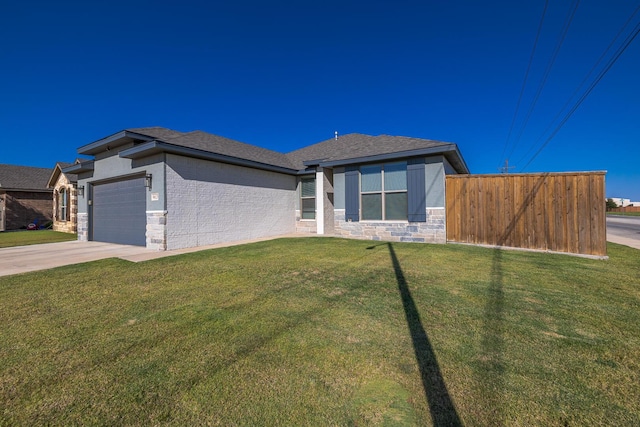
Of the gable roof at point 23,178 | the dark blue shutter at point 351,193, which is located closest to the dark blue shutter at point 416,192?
the dark blue shutter at point 351,193

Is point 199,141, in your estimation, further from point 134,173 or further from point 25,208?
point 25,208

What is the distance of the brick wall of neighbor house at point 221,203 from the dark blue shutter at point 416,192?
Answer: 5796 millimetres

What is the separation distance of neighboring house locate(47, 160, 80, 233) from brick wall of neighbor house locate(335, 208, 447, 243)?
16192 mm

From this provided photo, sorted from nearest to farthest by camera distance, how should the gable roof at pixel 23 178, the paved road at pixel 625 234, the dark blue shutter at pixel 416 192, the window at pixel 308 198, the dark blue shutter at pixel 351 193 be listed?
the dark blue shutter at pixel 416 192 < the dark blue shutter at pixel 351 193 < the paved road at pixel 625 234 < the window at pixel 308 198 < the gable roof at pixel 23 178

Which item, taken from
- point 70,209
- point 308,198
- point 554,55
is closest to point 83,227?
point 70,209

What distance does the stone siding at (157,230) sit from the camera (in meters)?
7.99

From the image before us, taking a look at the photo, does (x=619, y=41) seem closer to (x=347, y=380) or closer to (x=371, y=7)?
(x=371, y=7)

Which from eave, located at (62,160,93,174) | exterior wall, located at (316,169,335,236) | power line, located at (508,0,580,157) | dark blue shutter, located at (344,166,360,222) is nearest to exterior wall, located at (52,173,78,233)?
eave, located at (62,160,93,174)

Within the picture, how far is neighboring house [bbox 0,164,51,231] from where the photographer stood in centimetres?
1925

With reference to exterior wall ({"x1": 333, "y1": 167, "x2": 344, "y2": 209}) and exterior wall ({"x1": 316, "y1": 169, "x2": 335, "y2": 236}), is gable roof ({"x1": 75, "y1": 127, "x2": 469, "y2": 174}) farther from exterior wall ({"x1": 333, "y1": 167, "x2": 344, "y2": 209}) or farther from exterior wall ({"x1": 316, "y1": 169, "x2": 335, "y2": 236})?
exterior wall ({"x1": 316, "y1": 169, "x2": 335, "y2": 236})

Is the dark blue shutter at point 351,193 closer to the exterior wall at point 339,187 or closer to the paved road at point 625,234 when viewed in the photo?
the exterior wall at point 339,187

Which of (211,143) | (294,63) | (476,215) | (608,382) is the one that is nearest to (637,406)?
(608,382)

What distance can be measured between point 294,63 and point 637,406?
15.1m

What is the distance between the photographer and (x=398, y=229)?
9.15m
